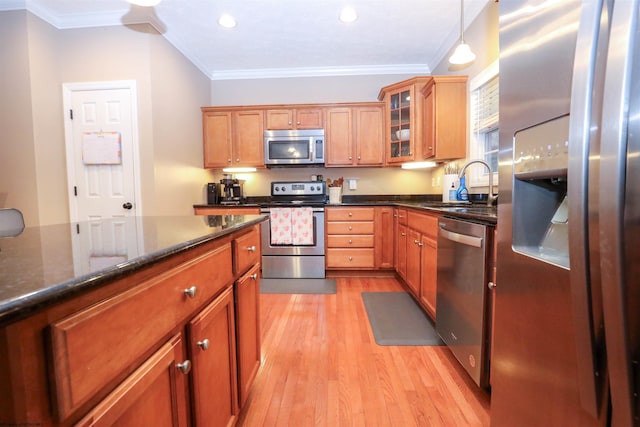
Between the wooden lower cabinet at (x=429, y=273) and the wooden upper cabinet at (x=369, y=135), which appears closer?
the wooden lower cabinet at (x=429, y=273)

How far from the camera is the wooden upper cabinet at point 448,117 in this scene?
2842 millimetres

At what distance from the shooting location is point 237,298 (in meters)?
1.12

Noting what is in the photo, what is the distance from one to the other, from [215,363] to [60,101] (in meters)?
3.20

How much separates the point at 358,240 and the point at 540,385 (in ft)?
8.36

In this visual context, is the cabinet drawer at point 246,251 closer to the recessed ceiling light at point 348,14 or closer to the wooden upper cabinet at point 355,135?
the recessed ceiling light at point 348,14

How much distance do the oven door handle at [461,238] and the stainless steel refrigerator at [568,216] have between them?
43 centimetres

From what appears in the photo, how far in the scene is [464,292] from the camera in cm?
145

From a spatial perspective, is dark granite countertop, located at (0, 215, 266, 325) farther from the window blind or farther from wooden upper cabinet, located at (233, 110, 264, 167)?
wooden upper cabinet, located at (233, 110, 264, 167)

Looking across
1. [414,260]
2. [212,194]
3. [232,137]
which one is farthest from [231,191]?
[414,260]

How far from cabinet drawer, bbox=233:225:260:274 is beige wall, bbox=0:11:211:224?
6.08 ft

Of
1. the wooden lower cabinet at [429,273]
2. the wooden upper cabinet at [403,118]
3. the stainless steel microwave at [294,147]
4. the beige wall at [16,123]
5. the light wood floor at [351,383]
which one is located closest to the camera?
the light wood floor at [351,383]

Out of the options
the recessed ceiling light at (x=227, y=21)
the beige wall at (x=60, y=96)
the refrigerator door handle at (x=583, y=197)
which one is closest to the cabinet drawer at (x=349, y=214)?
the beige wall at (x=60, y=96)

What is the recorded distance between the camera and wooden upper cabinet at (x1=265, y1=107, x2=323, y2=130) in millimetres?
3617

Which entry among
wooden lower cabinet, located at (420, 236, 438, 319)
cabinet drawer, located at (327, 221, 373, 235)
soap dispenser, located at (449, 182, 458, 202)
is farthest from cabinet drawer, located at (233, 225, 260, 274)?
soap dispenser, located at (449, 182, 458, 202)
